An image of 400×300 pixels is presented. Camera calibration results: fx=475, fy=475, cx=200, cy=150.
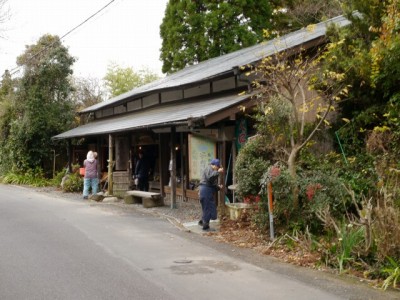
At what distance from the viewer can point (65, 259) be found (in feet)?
26.0

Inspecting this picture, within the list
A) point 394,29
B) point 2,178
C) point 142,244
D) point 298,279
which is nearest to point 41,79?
point 2,178

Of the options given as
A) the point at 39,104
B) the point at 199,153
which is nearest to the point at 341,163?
the point at 199,153

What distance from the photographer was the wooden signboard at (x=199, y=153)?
13.6m

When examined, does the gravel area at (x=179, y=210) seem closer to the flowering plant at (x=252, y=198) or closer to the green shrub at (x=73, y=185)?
the flowering plant at (x=252, y=198)

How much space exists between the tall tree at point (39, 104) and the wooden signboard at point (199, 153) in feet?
46.1

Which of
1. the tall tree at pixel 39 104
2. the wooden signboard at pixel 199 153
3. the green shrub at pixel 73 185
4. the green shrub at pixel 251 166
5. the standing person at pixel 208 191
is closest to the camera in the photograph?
the green shrub at pixel 251 166

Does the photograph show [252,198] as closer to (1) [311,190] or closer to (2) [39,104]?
(1) [311,190]

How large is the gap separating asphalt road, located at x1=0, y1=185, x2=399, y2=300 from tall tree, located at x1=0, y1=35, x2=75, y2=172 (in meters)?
15.1

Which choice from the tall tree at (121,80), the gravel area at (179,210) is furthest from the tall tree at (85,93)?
the gravel area at (179,210)

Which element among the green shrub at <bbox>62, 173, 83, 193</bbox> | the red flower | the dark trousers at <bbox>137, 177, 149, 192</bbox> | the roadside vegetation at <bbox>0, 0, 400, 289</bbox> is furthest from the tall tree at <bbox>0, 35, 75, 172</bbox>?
the red flower

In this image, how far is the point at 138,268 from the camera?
7.41m

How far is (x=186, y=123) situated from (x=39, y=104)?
1591 centimetres

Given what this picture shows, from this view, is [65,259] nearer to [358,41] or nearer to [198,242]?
[198,242]

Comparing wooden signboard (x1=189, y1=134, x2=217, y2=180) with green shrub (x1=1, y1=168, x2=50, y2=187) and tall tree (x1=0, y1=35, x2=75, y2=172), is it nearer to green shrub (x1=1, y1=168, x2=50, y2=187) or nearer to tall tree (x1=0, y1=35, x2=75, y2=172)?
green shrub (x1=1, y1=168, x2=50, y2=187)
